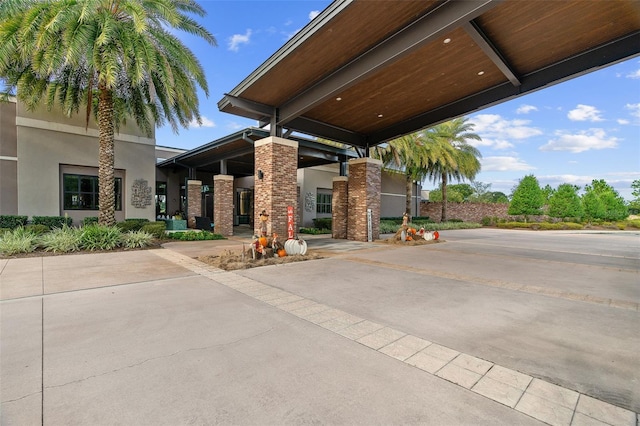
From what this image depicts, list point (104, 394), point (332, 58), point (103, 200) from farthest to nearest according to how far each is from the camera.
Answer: point (103, 200) → point (332, 58) → point (104, 394)

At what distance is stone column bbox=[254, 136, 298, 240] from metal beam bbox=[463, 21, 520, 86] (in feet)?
20.0

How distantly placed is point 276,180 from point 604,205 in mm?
34503

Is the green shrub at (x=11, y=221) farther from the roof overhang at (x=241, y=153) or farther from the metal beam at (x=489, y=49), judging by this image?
the metal beam at (x=489, y=49)

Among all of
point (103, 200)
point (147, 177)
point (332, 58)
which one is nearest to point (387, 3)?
point (332, 58)

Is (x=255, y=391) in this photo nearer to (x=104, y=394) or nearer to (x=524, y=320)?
(x=104, y=394)

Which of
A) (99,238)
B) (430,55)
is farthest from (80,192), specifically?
(430,55)

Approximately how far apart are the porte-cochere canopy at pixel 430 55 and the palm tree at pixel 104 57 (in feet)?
10.3

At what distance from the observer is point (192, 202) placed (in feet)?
60.5

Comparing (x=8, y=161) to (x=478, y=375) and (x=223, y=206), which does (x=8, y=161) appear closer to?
(x=223, y=206)

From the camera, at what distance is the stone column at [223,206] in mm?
15720

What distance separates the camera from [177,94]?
1177 cm

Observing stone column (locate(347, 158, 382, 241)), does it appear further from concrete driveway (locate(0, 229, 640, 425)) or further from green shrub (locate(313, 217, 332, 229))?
concrete driveway (locate(0, 229, 640, 425))

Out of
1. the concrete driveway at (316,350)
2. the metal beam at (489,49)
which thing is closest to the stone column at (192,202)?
the concrete driveway at (316,350)

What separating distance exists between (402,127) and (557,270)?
7.85 m
